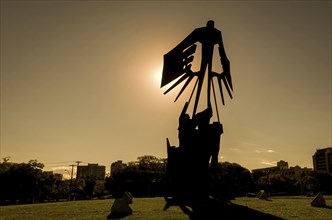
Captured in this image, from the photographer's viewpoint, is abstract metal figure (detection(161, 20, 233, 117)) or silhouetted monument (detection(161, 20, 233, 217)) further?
abstract metal figure (detection(161, 20, 233, 117))

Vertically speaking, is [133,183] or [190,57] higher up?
[190,57]

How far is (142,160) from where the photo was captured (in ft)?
290

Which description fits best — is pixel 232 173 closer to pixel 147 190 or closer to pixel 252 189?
pixel 252 189

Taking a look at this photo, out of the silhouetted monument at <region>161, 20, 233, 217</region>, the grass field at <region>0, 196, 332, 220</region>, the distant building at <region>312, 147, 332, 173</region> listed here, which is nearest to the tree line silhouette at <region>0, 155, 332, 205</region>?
the grass field at <region>0, 196, 332, 220</region>

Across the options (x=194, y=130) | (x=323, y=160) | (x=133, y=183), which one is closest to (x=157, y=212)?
(x=194, y=130)

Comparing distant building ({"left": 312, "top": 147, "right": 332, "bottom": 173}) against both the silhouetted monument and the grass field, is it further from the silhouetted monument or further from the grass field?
the silhouetted monument

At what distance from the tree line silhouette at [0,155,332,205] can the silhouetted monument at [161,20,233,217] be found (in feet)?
88.5

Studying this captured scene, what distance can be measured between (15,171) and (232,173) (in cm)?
4826

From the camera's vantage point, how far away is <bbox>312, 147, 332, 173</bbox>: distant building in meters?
164

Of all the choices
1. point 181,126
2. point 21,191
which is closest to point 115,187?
point 21,191

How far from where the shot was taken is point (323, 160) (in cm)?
17125

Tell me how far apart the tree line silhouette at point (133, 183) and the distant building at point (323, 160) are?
78923 mm

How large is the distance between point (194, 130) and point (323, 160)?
183 m

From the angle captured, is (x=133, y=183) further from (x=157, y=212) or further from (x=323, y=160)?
(x=323, y=160)
